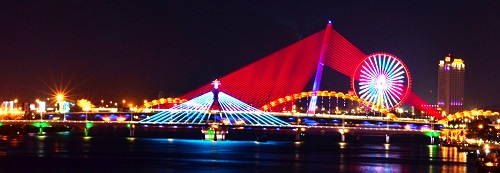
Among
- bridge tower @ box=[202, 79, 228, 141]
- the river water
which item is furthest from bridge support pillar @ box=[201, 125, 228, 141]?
the river water

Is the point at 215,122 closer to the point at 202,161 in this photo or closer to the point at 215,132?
the point at 215,132

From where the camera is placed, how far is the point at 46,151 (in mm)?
73438

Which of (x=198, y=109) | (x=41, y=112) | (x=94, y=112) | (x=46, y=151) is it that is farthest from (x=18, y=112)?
(x=46, y=151)

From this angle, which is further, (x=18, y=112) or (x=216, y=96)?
(x=18, y=112)

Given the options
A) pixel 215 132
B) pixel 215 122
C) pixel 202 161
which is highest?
pixel 215 122

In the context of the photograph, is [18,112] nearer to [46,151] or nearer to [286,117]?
[286,117]

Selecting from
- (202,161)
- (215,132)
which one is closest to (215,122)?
(215,132)

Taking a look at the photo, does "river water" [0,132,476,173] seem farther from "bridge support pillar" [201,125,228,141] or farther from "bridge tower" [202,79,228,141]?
"bridge support pillar" [201,125,228,141]

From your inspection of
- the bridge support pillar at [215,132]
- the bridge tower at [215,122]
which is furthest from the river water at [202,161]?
the bridge support pillar at [215,132]

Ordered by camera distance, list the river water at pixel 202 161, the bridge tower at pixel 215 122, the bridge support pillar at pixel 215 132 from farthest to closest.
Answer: the bridge support pillar at pixel 215 132 → the bridge tower at pixel 215 122 → the river water at pixel 202 161

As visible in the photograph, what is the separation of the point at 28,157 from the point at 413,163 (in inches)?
984

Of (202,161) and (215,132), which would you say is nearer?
(202,161)

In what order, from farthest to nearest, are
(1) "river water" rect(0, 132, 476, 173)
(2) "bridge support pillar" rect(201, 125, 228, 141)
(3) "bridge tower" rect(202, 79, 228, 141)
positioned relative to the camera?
(2) "bridge support pillar" rect(201, 125, 228, 141) → (3) "bridge tower" rect(202, 79, 228, 141) → (1) "river water" rect(0, 132, 476, 173)

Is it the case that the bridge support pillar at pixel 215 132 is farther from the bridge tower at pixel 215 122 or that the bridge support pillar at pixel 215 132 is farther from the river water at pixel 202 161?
the river water at pixel 202 161
